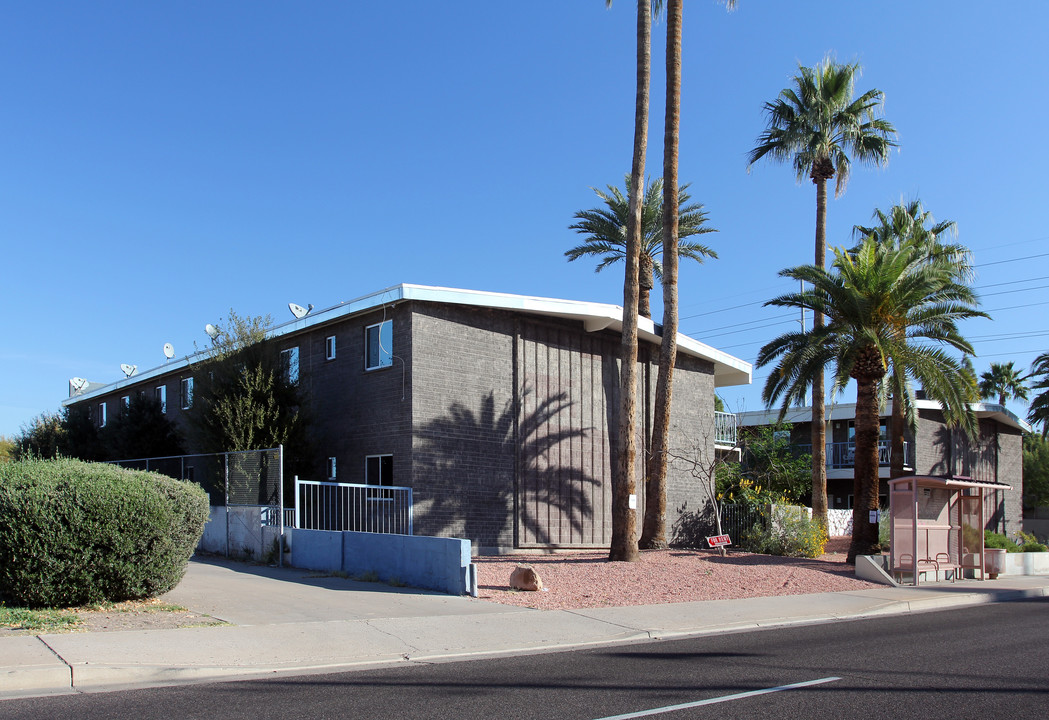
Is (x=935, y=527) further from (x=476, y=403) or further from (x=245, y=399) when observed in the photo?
(x=245, y=399)

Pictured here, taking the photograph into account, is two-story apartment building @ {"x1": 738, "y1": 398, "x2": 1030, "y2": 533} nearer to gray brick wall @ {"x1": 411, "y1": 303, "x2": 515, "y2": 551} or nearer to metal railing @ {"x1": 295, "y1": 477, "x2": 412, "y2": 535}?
gray brick wall @ {"x1": 411, "y1": 303, "x2": 515, "y2": 551}

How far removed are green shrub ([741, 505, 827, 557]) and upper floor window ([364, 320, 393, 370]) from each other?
11457 millimetres

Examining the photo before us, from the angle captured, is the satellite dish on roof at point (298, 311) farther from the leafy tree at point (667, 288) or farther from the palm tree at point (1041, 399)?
the palm tree at point (1041, 399)

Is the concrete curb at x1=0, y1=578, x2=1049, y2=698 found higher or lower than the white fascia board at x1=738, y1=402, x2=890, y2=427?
lower

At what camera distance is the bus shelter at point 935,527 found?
19438 millimetres

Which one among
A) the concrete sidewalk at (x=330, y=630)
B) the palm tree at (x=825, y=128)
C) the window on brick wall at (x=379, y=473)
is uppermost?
the palm tree at (x=825, y=128)

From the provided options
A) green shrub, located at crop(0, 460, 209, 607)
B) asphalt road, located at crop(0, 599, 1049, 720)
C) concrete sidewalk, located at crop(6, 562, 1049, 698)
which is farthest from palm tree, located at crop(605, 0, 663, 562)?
green shrub, located at crop(0, 460, 209, 607)

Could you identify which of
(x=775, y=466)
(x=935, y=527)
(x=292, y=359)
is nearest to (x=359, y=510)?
(x=292, y=359)

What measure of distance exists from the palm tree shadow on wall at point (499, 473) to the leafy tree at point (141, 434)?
36.6 ft

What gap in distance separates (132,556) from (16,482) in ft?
5.32

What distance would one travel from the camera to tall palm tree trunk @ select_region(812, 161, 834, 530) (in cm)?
2652

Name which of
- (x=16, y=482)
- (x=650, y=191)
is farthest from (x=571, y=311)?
(x=16, y=482)

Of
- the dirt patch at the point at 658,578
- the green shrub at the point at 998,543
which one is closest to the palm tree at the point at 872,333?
the dirt patch at the point at 658,578

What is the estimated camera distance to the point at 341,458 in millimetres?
22359
